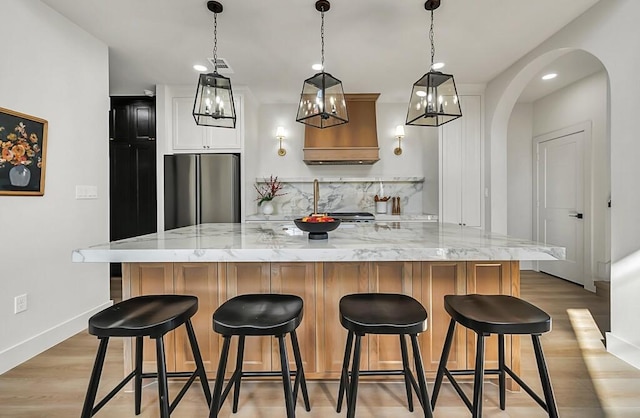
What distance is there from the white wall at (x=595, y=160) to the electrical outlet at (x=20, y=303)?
5.54m

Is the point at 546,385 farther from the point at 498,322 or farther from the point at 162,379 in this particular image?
the point at 162,379

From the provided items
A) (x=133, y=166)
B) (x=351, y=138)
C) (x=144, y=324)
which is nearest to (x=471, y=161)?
(x=351, y=138)

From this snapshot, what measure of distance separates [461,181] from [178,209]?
3.60m

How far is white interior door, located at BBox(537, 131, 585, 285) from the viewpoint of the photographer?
13.5 feet

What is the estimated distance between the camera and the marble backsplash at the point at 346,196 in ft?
15.9

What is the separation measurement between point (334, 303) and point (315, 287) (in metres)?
0.14

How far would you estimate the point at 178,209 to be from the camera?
13.0ft

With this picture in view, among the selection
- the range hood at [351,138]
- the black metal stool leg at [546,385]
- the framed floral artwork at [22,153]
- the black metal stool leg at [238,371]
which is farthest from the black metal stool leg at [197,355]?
the range hood at [351,138]

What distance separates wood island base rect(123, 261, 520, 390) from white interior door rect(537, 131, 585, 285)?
3.18 meters

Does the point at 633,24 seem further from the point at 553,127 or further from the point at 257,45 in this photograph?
the point at 257,45

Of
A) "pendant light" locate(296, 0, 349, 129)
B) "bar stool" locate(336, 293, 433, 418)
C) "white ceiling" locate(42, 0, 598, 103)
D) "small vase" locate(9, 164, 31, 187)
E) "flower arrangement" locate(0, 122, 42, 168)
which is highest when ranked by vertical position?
"white ceiling" locate(42, 0, 598, 103)

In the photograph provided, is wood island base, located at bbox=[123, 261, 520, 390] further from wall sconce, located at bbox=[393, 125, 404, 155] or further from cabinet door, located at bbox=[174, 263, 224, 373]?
wall sconce, located at bbox=[393, 125, 404, 155]

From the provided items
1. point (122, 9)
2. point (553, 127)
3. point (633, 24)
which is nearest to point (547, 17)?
point (633, 24)

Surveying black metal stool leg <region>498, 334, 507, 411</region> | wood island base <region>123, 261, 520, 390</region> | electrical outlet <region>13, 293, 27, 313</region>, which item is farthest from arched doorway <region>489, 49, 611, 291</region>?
electrical outlet <region>13, 293, 27, 313</region>
